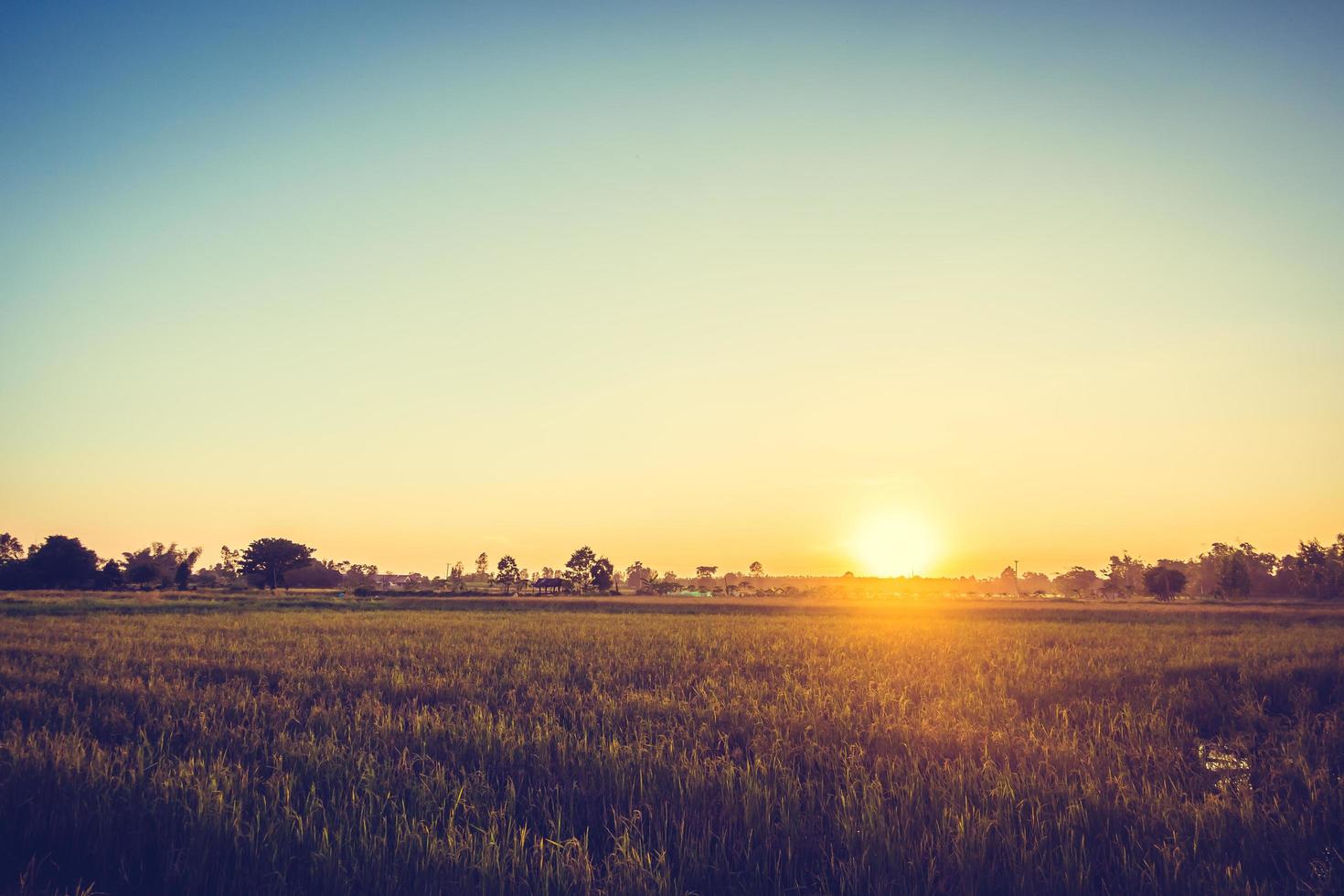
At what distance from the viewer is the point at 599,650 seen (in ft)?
51.3

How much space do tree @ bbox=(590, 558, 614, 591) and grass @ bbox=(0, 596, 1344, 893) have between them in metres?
104

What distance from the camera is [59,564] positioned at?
288 feet

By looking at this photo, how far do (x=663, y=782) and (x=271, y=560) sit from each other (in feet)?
428

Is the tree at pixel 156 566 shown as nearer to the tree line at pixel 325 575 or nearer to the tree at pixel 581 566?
the tree line at pixel 325 575

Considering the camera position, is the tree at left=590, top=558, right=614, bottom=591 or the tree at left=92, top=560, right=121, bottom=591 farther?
the tree at left=590, top=558, right=614, bottom=591

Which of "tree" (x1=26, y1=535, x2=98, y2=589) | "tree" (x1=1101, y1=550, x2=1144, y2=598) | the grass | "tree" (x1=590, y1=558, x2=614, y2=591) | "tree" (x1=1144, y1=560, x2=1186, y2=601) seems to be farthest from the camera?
"tree" (x1=1101, y1=550, x2=1144, y2=598)

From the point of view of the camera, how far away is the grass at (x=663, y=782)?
380 centimetres

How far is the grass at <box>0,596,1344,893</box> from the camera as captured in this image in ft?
12.5

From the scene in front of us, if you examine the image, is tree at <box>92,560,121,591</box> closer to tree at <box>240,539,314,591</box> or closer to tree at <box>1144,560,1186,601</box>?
tree at <box>240,539,314,591</box>

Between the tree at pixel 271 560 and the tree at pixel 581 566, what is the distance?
4964cm

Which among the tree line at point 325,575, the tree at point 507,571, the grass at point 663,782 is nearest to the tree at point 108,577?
the tree line at point 325,575

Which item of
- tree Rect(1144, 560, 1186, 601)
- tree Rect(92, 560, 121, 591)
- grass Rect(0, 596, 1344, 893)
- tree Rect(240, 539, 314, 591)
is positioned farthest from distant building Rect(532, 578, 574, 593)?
grass Rect(0, 596, 1344, 893)

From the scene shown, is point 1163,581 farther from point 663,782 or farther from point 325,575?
point 325,575

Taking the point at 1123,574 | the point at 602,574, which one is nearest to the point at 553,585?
the point at 602,574
